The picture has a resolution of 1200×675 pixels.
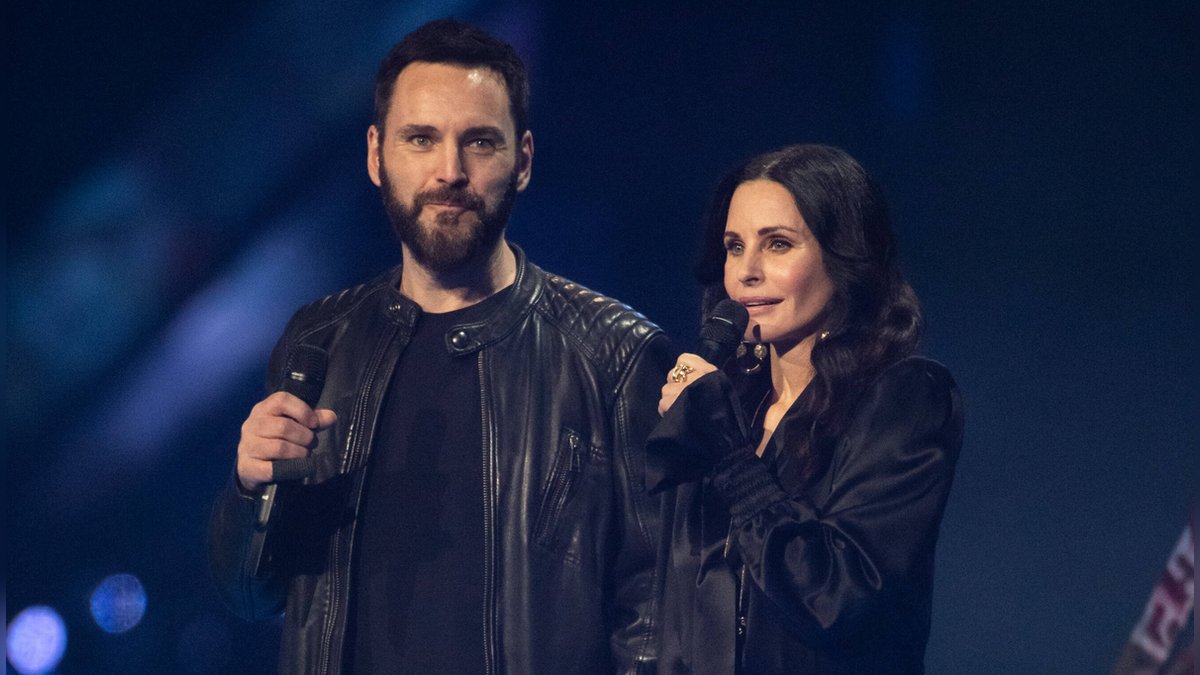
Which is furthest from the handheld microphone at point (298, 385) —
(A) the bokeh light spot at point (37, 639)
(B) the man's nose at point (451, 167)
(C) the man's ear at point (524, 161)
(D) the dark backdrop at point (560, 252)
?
(A) the bokeh light spot at point (37, 639)

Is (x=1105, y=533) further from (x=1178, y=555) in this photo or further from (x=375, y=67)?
(x=375, y=67)

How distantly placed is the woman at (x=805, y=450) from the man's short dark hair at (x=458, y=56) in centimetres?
41

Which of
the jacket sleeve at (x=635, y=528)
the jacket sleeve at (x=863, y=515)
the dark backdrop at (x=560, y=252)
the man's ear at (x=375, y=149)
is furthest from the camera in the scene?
the dark backdrop at (x=560, y=252)

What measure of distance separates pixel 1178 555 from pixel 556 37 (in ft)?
7.00

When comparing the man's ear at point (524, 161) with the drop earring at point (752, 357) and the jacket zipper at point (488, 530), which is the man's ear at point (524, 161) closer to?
the jacket zipper at point (488, 530)

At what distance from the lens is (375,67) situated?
10.7ft

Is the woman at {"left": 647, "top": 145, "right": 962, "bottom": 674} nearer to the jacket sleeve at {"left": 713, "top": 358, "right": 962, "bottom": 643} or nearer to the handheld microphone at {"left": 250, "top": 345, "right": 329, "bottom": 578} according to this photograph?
the jacket sleeve at {"left": 713, "top": 358, "right": 962, "bottom": 643}

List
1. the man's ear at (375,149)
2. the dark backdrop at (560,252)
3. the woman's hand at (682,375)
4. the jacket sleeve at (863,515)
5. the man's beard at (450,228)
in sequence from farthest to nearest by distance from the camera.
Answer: the dark backdrop at (560,252) < the man's ear at (375,149) < the man's beard at (450,228) < the woman's hand at (682,375) < the jacket sleeve at (863,515)

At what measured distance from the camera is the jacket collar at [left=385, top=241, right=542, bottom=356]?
2.06 meters

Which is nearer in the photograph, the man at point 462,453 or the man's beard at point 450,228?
the man at point 462,453

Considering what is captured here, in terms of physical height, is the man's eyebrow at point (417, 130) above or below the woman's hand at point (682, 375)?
above

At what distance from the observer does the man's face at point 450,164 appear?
2037 mm

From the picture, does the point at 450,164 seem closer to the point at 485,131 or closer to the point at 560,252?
the point at 485,131

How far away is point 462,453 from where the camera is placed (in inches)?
78.6
